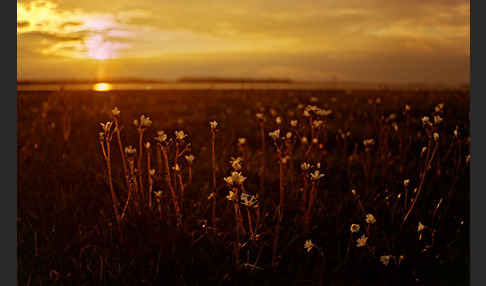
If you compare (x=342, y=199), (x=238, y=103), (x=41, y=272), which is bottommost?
(x=41, y=272)

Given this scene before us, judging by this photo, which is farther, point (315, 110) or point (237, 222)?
point (315, 110)

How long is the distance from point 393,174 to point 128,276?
3.44m

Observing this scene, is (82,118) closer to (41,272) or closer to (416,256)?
(41,272)

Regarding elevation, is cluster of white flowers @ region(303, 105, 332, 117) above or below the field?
above

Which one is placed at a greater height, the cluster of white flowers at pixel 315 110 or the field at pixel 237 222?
the cluster of white flowers at pixel 315 110

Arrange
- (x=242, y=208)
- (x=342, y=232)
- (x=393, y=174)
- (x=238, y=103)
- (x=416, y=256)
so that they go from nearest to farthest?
(x=416, y=256)
(x=342, y=232)
(x=242, y=208)
(x=393, y=174)
(x=238, y=103)

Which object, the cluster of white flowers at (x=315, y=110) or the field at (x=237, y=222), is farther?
the cluster of white flowers at (x=315, y=110)

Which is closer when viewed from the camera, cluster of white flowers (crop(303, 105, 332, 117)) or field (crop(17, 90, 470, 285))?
field (crop(17, 90, 470, 285))

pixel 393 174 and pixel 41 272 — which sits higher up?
pixel 393 174

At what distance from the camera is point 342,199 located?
4160mm

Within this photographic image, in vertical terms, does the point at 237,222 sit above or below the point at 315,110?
below

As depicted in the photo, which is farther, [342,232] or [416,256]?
[342,232]

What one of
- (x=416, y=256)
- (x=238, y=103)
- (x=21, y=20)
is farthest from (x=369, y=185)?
(x=238, y=103)

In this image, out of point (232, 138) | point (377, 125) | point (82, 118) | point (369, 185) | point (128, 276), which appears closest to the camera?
point (128, 276)
